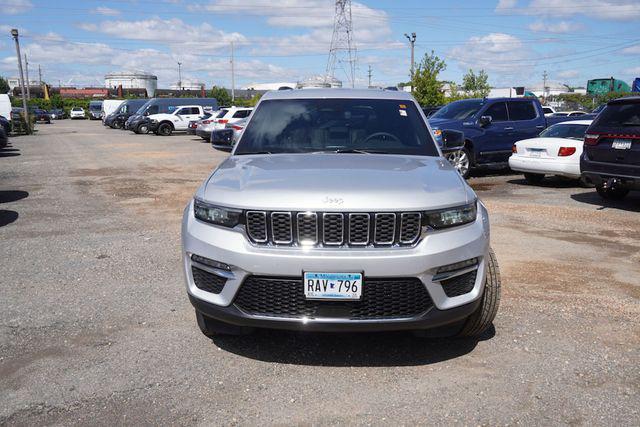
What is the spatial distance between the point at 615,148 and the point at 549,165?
2555mm

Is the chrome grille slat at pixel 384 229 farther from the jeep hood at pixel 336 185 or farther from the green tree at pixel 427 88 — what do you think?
the green tree at pixel 427 88

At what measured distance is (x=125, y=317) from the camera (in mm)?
4445

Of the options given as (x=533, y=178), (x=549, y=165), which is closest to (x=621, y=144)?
(x=549, y=165)

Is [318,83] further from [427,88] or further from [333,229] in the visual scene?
[333,229]

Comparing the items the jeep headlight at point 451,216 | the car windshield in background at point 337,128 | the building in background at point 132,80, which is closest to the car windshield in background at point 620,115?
the car windshield in background at point 337,128

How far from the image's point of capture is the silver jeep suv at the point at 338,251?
126 inches

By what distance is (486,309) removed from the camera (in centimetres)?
374

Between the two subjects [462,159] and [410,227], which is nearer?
[410,227]

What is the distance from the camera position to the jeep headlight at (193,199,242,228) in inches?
133

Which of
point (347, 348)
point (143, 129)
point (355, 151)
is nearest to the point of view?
point (347, 348)

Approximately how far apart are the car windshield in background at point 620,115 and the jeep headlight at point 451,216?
631 centimetres

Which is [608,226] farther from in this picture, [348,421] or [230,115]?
[230,115]

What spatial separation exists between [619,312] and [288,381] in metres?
2.80

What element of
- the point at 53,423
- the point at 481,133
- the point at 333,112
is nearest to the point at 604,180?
the point at 481,133
